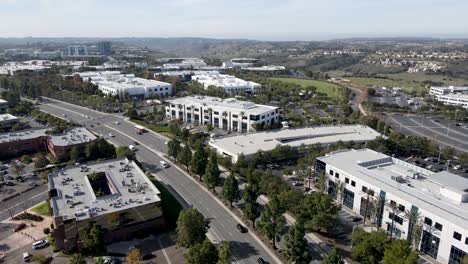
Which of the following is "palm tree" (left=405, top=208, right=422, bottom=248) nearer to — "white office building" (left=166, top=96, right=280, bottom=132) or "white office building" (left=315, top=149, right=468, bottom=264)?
"white office building" (left=315, top=149, right=468, bottom=264)

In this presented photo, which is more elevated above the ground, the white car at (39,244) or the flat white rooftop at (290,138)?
the flat white rooftop at (290,138)

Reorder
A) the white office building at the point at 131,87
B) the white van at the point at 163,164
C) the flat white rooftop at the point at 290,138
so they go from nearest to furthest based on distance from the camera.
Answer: the white van at the point at 163,164 < the flat white rooftop at the point at 290,138 < the white office building at the point at 131,87

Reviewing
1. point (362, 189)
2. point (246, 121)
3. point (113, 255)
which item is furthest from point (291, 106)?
point (113, 255)

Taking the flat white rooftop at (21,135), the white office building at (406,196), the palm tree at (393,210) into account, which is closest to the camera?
the white office building at (406,196)

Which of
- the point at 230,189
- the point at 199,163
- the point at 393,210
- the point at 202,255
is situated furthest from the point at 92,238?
the point at 393,210

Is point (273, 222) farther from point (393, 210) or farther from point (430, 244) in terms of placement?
point (430, 244)

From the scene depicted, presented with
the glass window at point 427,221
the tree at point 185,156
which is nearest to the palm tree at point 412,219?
the glass window at point 427,221

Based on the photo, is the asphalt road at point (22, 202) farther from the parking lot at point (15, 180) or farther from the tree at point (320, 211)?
the tree at point (320, 211)

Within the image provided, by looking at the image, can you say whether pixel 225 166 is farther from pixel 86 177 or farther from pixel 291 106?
→ pixel 291 106
